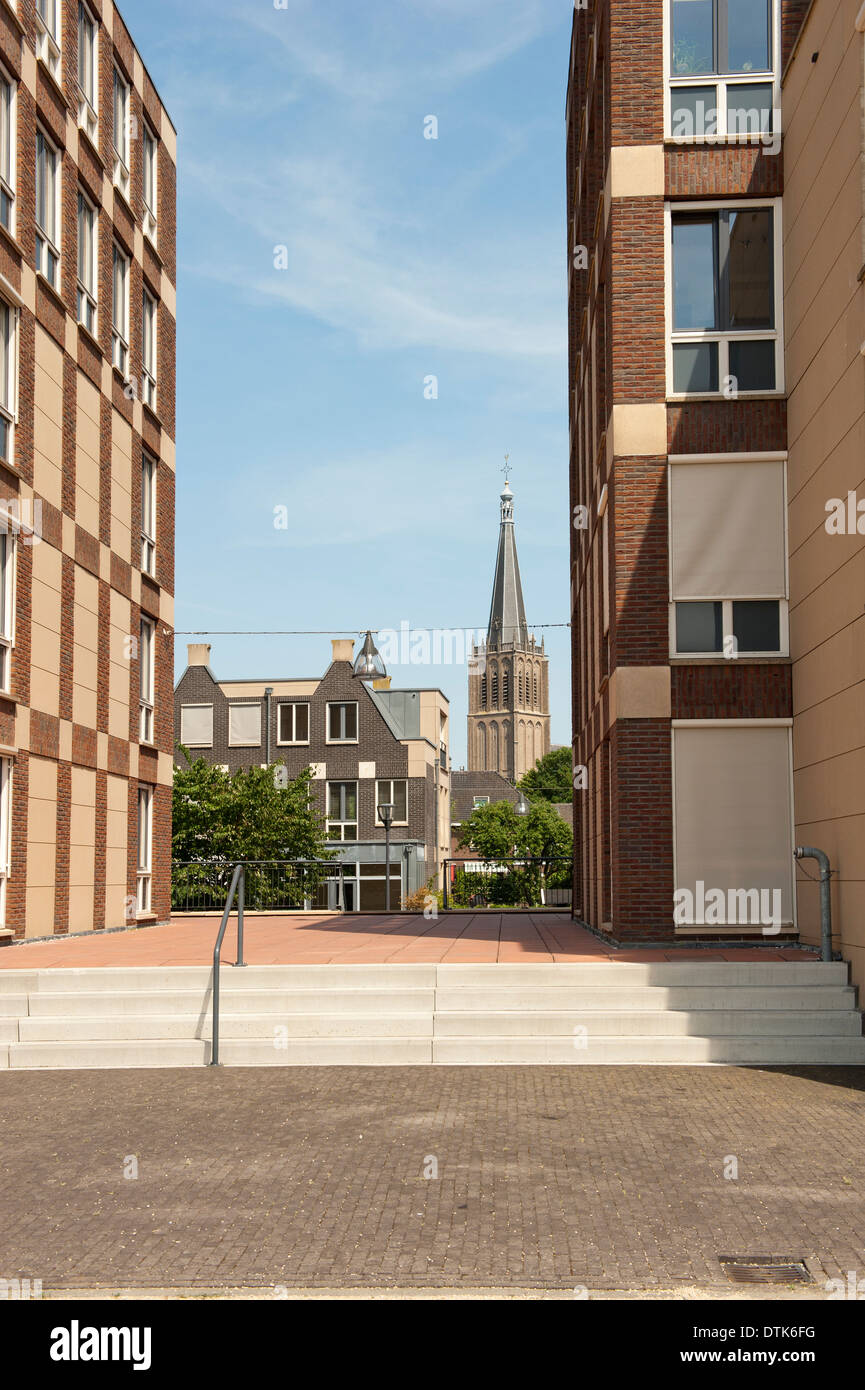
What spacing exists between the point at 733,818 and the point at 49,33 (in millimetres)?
14944

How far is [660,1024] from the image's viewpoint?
10.5 m

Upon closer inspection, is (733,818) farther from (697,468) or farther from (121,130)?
(121,130)

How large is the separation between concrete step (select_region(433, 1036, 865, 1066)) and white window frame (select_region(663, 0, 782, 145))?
1014cm

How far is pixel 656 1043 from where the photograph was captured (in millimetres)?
10281

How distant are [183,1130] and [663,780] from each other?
296 inches

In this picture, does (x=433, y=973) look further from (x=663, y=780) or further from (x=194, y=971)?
(x=663, y=780)

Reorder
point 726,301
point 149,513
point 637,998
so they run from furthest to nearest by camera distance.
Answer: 1. point 149,513
2. point 726,301
3. point 637,998

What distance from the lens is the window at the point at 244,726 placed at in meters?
53.7

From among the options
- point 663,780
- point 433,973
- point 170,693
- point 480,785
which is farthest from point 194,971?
point 480,785

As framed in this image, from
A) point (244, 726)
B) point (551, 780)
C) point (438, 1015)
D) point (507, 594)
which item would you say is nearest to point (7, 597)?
point (438, 1015)

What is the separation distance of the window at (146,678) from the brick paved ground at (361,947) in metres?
3.61

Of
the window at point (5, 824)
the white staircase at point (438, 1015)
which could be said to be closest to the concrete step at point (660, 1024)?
the white staircase at point (438, 1015)

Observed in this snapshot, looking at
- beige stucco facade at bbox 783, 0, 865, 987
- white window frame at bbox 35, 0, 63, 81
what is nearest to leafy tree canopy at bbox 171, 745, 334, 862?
white window frame at bbox 35, 0, 63, 81

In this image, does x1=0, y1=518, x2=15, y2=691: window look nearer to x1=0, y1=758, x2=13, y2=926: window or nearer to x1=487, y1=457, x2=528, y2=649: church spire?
x1=0, y1=758, x2=13, y2=926: window
